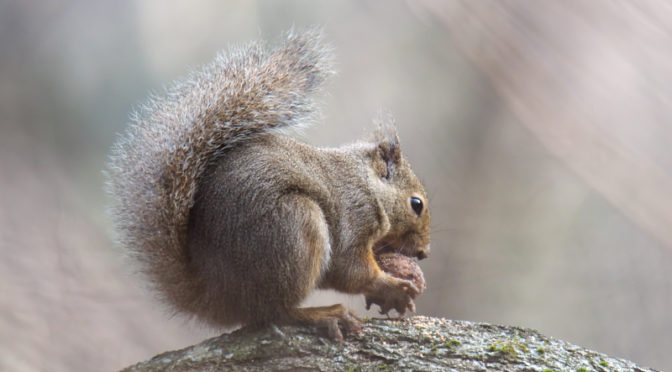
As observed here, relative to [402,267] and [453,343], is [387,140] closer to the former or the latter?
[402,267]

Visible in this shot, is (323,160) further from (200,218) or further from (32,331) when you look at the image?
(32,331)

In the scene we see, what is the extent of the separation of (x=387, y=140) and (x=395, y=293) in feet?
2.29

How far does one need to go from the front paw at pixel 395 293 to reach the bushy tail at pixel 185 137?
0.58 metres

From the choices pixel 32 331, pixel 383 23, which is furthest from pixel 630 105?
pixel 32 331

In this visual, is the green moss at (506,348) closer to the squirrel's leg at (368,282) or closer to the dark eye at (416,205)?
the squirrel's leg at (368,282)

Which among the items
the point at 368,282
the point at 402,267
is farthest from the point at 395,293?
the point at 402,267

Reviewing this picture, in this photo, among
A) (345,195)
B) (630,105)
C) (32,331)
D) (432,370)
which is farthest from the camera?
(630,105)

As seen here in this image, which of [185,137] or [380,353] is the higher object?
[185,137]

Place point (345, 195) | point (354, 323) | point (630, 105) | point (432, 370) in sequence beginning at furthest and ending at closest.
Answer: point (630, 105)
point (345, 195)
point (354, 323)
point (432, 370)

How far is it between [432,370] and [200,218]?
81 cm

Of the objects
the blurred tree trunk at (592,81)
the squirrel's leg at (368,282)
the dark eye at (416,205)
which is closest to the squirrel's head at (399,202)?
the dark eye at (416,205)

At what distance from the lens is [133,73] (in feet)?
10.6

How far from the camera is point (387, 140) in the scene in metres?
2.37

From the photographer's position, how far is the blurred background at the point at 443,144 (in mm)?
3025
